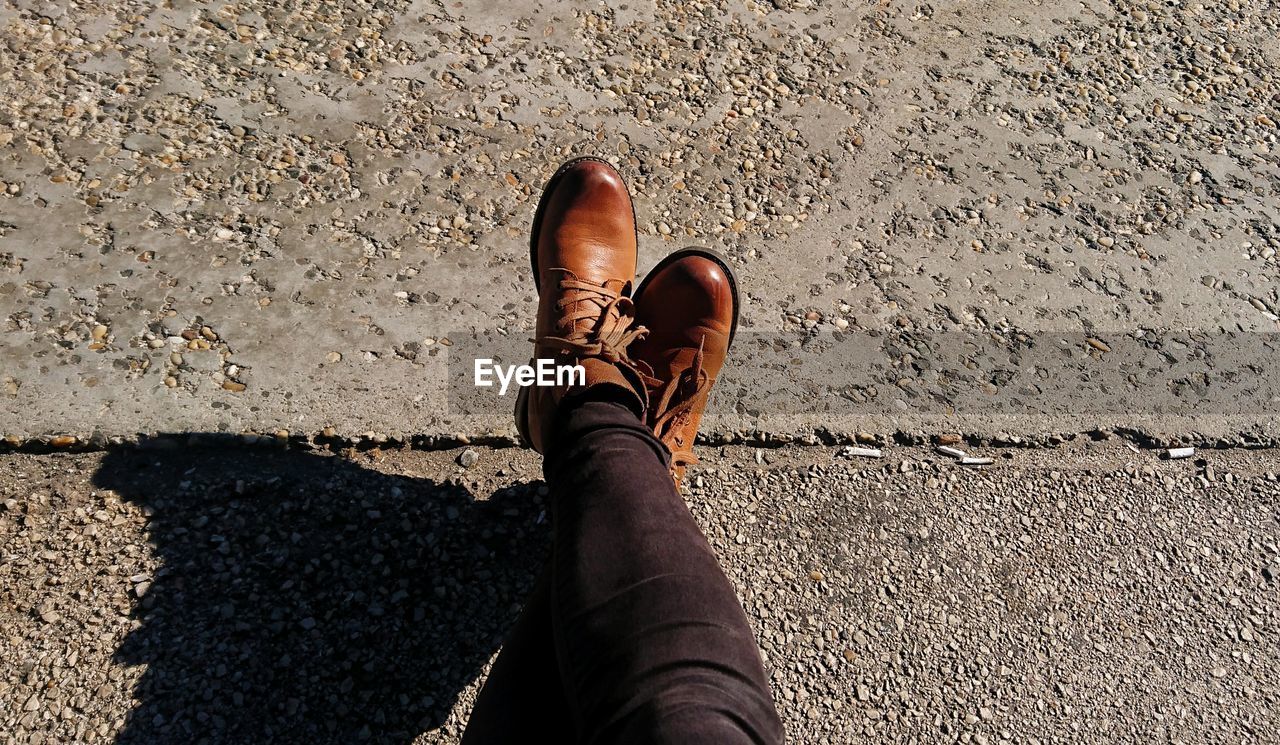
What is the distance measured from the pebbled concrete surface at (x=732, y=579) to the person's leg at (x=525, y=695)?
0.22 m

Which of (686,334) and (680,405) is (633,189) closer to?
(686,334)

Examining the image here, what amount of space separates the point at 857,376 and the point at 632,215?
648mm

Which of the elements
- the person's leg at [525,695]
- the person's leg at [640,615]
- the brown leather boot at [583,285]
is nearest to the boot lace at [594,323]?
the brown leather boot at [583,285]

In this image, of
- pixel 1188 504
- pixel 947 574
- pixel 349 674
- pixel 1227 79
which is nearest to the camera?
pixel 349 674

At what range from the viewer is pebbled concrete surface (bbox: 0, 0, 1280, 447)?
1967mm

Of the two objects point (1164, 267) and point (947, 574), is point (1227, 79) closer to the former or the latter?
point (1164, 267)

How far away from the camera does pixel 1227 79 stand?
2912 mm

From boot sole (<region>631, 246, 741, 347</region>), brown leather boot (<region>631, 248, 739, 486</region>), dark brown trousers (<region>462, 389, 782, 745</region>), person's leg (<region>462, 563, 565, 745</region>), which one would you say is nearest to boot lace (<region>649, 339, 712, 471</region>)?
brown leather boot (<region>631, 248, 739, 486</region>)

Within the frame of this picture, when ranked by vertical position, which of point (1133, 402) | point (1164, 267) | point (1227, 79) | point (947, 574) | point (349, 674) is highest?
point (1227, 79)

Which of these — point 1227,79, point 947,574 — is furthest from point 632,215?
point 1227,79

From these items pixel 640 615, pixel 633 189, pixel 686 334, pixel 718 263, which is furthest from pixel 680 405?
pixel 633 189

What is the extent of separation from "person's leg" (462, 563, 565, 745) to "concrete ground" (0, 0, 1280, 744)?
0.22 meters

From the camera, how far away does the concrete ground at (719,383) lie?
1.62 meters

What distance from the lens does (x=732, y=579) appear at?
1.76 meters
